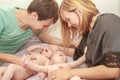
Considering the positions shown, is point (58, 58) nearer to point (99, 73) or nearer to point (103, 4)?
point (99, 73)

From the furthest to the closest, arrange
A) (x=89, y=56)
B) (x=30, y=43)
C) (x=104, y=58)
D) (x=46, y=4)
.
→ (x=30, y=43) → (x=46, y=4) → (x=89, y=56) → (x=104, y=58)

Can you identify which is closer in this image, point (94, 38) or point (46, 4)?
point (94, 38)

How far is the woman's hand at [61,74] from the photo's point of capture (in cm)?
133

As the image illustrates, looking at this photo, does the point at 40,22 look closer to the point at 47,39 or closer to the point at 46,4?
the point at 46,4

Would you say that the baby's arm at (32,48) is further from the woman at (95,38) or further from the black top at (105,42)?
the black top at (105,42)

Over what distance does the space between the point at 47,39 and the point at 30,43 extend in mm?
132

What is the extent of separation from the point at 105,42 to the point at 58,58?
1.49 ft

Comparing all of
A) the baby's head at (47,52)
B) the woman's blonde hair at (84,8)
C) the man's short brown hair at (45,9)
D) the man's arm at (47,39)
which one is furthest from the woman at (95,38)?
the man's arm at (47,39)

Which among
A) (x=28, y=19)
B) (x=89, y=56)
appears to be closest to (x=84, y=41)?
(x=89, y=56)

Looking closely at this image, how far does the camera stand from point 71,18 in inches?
55.6

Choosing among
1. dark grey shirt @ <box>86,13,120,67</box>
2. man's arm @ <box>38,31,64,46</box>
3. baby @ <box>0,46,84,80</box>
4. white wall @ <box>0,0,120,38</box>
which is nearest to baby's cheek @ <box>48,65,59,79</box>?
baby @ <box>0,46,84,80</box>

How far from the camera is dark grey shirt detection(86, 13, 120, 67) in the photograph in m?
1.18

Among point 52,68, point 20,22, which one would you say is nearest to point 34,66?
point 52,68

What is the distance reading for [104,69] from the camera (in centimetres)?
125
